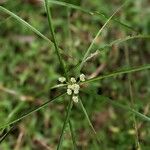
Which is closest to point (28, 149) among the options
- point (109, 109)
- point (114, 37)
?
point (109, 109)

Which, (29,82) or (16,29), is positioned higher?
(16,29)

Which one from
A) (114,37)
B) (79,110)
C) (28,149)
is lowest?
(28,149)

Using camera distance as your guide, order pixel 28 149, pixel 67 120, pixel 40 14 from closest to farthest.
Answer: pixel 67 120 < pixel 28 149 < pixel 40 14

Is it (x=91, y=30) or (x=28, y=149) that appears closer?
(x=28, y=149)

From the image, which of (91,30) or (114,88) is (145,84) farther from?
(91,30)

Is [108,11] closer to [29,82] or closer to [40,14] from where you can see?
[40,14]

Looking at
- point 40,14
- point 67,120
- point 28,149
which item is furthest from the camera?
point 40,14
